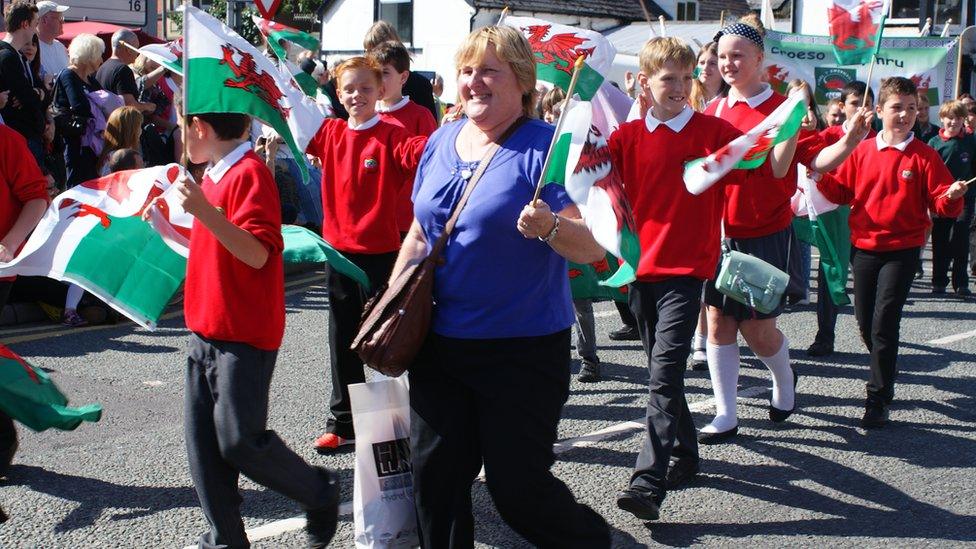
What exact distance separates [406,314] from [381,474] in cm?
65

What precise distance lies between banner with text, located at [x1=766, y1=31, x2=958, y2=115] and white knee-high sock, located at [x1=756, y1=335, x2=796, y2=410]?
281 cm

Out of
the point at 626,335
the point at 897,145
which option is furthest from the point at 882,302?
the point at 626,335

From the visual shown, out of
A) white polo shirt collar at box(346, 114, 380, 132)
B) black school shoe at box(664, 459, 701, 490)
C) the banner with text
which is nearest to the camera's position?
black school shoe at box(664, 459, 701, 490)

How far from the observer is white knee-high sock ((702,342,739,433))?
233 inches

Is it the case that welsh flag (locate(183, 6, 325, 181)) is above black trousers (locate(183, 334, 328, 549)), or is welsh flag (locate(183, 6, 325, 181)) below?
above

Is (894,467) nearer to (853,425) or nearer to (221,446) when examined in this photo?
(853,425)

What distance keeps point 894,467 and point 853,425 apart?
0.75 m

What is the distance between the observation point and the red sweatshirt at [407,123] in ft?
19.4

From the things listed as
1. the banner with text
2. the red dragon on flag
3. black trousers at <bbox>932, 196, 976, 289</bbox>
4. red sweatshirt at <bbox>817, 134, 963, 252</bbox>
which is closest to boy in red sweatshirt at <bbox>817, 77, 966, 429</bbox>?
red sweatshirt at <bbox>817, 134, 963, 252</bbox>

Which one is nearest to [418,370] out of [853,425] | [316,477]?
[316,477]

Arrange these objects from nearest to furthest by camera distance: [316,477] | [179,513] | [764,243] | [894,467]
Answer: [316,477]
[179,513]
[894,467]
[764,243]

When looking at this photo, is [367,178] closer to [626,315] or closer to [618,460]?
[618,460]

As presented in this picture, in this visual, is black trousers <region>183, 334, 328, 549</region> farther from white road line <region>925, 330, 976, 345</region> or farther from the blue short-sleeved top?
white road line <region>925, 330, 976, 345</region>

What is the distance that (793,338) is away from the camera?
9023mm
